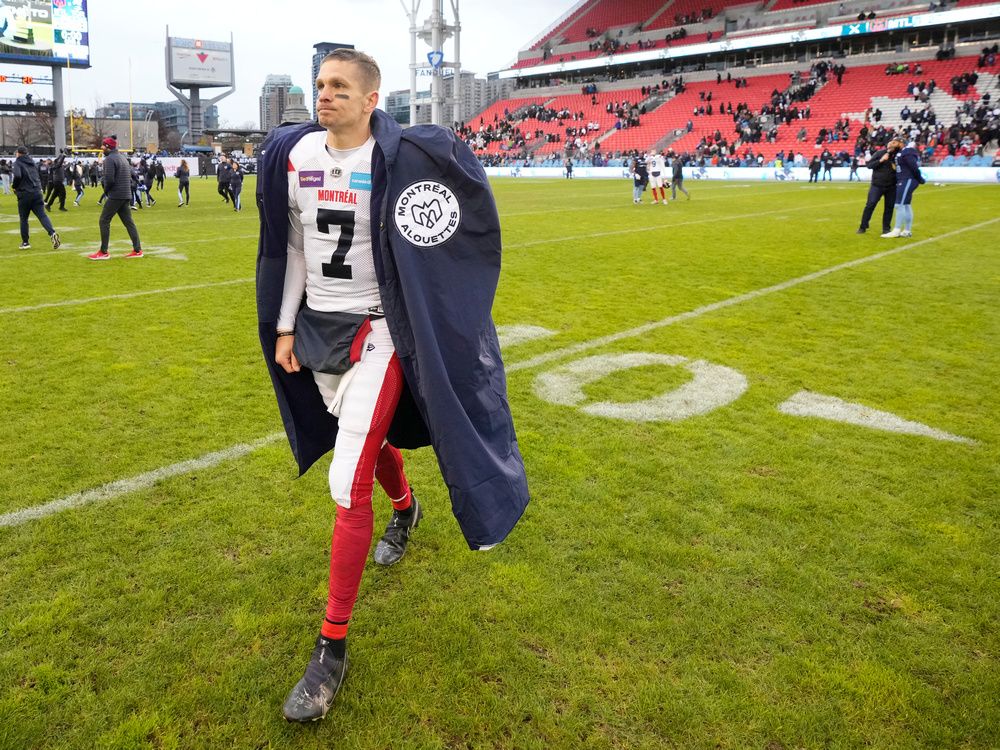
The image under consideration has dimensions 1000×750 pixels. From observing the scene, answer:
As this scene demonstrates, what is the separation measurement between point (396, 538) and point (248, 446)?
1.53 meters

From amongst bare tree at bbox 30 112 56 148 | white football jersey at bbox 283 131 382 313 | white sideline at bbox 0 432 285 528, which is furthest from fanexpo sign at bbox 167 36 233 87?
white football jersey at bbox 283 131 382 313

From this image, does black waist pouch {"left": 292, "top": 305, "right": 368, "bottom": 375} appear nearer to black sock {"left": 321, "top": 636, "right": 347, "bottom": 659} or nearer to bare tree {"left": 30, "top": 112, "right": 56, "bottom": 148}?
black sock {"left": 321, "top": 636, "right": 347, "bottom": 659}

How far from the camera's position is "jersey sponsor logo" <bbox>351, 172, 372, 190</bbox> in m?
2.59

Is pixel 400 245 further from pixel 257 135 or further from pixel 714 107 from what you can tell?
pixel 257 135

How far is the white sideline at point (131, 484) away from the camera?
146 inches

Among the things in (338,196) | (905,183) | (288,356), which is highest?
(905,183)

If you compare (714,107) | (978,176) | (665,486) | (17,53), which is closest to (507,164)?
(714,107)

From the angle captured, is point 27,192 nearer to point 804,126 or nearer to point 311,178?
point 311,178

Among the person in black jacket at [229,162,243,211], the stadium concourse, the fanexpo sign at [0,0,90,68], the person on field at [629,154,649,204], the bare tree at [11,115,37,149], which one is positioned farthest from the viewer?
Result: the bare tree at [11,115,37,149]

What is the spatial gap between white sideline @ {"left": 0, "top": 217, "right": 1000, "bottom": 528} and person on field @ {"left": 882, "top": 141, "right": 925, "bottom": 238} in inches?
67.3

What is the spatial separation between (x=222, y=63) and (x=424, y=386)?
346 feet

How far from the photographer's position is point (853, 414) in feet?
17.3

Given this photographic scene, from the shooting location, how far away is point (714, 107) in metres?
51.3

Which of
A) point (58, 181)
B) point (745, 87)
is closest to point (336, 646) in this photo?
point (58, 181)
